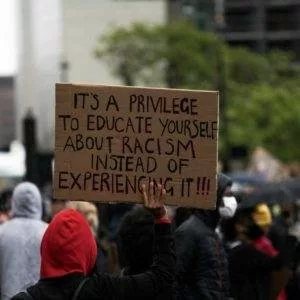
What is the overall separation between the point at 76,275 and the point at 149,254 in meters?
0.71

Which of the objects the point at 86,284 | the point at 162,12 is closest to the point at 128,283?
the point at 86,284

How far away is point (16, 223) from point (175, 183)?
2.70 meters

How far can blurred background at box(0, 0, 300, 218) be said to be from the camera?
53.8 m

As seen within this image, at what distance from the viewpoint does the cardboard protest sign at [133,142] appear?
5.57 meters

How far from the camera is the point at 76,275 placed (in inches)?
201

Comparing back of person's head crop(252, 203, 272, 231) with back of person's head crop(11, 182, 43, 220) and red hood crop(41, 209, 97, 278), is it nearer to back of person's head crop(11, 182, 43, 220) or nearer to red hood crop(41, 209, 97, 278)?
back of person's head crop(11, 182, 43, 220)

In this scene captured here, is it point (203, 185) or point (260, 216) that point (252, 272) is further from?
point (203, 185)

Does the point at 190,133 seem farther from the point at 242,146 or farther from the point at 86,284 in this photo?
the point at 242,146

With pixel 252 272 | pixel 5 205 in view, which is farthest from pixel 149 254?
pixel 5 205

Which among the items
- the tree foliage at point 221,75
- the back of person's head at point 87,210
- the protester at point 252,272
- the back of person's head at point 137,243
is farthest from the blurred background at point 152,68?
the back of person's head at point 137,243

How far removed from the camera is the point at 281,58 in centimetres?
6694

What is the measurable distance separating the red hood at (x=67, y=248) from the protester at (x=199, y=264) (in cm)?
163

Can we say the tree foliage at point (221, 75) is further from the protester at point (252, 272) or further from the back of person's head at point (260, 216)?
the protester at point (252, 272)

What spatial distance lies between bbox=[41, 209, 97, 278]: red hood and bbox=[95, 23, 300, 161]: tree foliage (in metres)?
47.6
